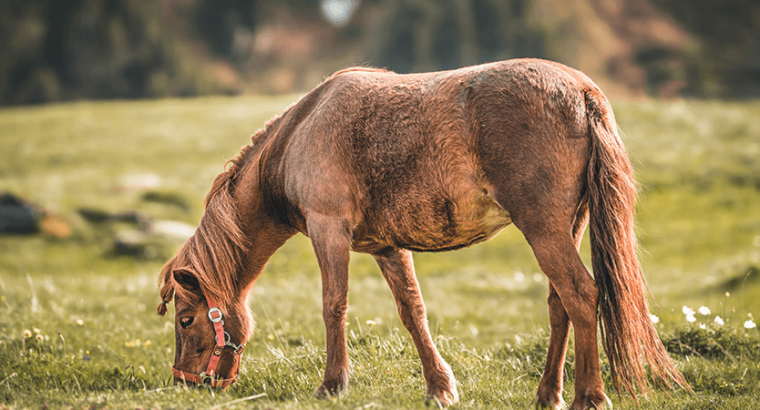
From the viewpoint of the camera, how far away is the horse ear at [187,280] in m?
4.46

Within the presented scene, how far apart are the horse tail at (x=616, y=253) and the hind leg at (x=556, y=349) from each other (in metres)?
0.30

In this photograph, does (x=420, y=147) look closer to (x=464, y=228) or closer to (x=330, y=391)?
(x=464, y=228)

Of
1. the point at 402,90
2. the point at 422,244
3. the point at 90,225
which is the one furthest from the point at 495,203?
the point at 90,225

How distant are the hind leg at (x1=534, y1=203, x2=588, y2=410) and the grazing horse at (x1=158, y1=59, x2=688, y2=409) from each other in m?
0.01

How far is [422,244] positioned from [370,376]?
119 centimetres

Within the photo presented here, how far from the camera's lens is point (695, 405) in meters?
4.07

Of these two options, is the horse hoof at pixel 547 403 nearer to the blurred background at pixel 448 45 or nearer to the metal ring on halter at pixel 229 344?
the metal ring on halter at pixel 229 344

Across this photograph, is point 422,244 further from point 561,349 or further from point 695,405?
point 695,405

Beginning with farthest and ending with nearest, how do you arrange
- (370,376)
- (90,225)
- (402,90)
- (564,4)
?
1. (564,4)
2. (90,225)
3. (370,376)
4. (402,90)

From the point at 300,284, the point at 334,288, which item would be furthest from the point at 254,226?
the point at 300,284

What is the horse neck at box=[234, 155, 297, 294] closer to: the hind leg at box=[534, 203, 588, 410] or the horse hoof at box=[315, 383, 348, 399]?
the horse hoof at box=[315, 383, 348, 399]

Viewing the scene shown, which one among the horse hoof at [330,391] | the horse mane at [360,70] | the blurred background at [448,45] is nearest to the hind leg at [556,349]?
the horse hoof at [330,391]

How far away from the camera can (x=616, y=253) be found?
3.65 metres

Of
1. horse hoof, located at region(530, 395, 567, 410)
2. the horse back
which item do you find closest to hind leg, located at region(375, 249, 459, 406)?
the horse back
